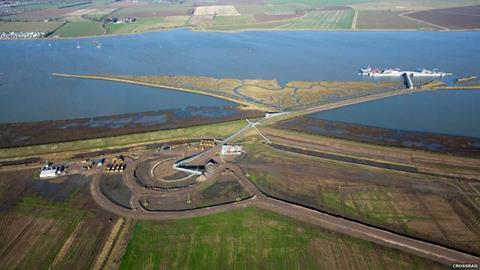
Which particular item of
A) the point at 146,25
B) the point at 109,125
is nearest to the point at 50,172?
the point at 109,125

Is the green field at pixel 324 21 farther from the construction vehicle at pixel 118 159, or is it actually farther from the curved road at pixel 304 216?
the curved road at pixel 304 216

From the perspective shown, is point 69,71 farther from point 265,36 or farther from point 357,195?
point 357,195

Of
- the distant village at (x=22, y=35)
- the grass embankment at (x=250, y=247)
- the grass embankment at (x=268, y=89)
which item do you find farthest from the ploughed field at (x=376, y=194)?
the distant village at (x=22, y=35)

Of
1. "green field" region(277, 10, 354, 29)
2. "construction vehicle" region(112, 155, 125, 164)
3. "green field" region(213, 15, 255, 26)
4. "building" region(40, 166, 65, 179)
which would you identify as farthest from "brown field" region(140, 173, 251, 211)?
"green field" region(213, 15, 255, 26)

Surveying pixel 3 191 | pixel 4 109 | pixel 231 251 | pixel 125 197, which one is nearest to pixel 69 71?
pixel 4 109

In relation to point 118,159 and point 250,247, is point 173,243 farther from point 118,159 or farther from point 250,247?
point 118,159

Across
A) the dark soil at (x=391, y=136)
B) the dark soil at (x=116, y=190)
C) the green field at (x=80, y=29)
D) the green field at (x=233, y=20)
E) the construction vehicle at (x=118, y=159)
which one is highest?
the green field at (x=233, y=20)
